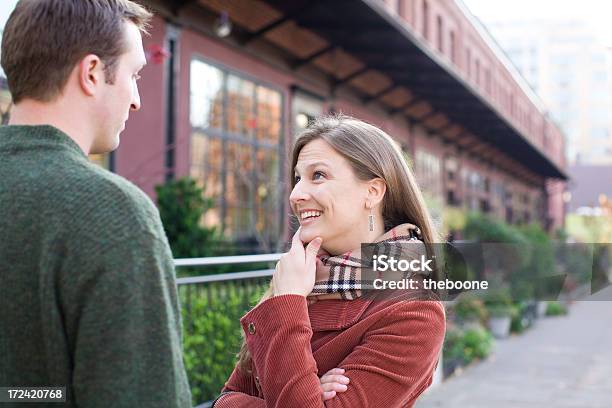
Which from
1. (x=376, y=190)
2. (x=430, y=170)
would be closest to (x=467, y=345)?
(x=376, y=190)

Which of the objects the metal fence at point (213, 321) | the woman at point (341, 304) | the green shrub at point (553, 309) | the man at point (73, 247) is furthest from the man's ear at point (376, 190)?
the green shrub at point (553, 309)

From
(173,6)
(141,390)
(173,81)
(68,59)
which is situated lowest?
(141,390)

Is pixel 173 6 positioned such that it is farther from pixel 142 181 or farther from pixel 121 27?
pixel 121 27

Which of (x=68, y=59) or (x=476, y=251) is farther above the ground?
(x=68, y=59)

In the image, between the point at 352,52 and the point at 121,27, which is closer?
the point at 121,27

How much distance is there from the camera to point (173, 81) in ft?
33.6

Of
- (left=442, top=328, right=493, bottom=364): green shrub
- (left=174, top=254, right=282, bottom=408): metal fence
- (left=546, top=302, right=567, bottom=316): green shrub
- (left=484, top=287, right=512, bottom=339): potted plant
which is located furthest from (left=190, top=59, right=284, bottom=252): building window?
(left=546, top=302, right=567, bottom=316): green shrub

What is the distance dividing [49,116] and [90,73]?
111mm

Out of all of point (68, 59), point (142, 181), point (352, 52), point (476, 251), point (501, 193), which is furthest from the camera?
point (501, 193)

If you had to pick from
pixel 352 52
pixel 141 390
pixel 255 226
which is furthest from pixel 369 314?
pixel 352 52

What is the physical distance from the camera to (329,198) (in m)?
2.11

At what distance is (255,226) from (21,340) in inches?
445

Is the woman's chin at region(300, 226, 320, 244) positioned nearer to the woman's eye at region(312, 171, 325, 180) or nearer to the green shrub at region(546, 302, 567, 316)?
the woman's eye at region(312, 171, 325, 180)

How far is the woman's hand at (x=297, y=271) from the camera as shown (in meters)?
1.96
